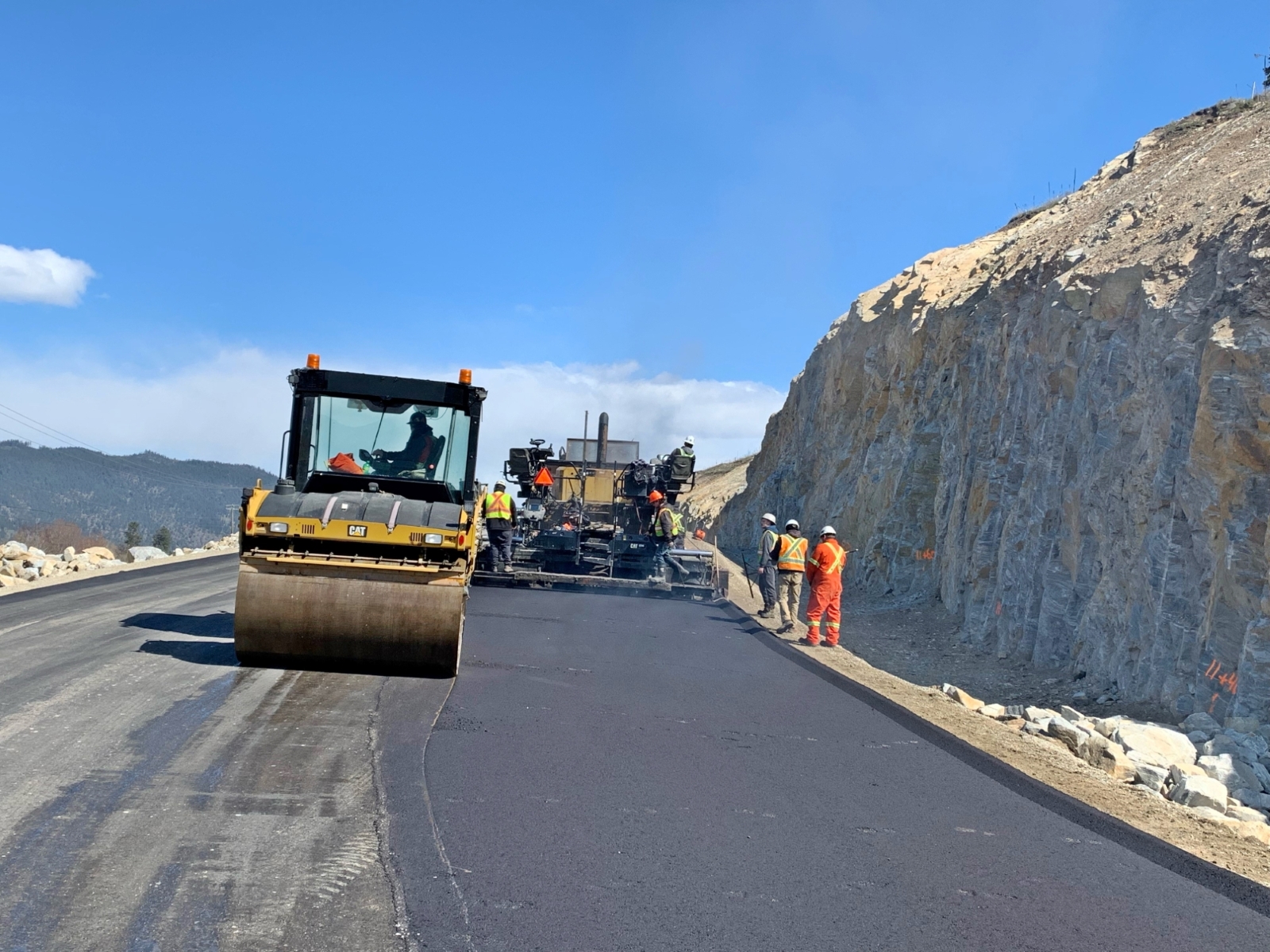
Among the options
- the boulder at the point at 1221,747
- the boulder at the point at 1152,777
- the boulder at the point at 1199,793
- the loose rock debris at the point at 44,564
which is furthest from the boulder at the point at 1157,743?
the loose rock debris at the point at 44,564

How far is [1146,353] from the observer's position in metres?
13.6

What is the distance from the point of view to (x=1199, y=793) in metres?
7.04

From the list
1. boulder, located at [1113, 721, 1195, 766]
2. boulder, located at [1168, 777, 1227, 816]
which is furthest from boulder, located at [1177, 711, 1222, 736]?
boulder, located at [1168, 777, 1227, 816]

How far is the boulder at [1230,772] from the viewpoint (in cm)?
802

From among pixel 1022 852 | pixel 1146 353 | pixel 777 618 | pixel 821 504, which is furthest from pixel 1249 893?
pixel 821 504

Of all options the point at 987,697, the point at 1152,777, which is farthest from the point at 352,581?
the point at 987,697

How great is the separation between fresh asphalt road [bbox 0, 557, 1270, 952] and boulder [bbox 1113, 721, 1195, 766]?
80.1 inches

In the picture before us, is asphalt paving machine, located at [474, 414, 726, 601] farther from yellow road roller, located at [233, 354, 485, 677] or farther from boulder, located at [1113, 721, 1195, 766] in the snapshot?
boulder, located at [1113, 721, 1195, 766]

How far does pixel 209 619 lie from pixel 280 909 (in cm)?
871

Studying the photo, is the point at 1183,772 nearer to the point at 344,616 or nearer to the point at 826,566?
the point at 344,616

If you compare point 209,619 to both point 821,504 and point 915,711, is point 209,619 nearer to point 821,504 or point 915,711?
point 915,711

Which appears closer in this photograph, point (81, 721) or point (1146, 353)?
point (81, 721)

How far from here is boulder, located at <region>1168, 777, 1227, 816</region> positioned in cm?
701

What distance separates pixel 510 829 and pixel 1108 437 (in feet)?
37.9
